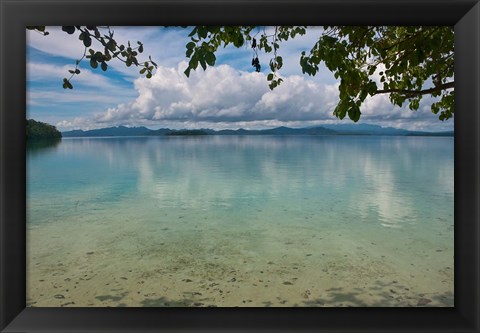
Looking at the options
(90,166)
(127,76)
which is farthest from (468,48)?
(127,76)

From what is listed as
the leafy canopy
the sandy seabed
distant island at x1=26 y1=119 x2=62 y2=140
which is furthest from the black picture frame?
distant island at x1=26 y1=119 x2=62 y2=140

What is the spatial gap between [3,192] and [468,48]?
1.44m

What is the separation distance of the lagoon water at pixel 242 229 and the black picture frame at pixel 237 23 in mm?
82

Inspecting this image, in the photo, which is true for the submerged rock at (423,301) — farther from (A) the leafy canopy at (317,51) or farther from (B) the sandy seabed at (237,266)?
(A) the leafy canopy at (317,51)

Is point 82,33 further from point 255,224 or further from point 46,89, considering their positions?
point 46,89

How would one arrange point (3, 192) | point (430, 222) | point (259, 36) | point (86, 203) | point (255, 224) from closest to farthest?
point (3, 192)
point (259, 36)
point (430, 222)
point (255, 224)
point (86, 203)

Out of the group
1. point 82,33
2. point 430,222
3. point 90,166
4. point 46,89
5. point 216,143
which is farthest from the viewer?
point 46,89

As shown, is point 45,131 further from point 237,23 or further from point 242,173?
point 237,23

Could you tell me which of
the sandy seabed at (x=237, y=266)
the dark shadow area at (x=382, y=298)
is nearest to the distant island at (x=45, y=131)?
the sandy seabed at (x=237, y=266)

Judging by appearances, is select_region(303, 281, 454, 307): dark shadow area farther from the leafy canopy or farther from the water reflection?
the water reflection

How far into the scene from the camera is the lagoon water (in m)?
3.82

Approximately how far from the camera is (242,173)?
14.4 metres

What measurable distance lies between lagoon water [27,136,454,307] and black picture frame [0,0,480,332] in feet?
0.27

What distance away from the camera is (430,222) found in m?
7.33
